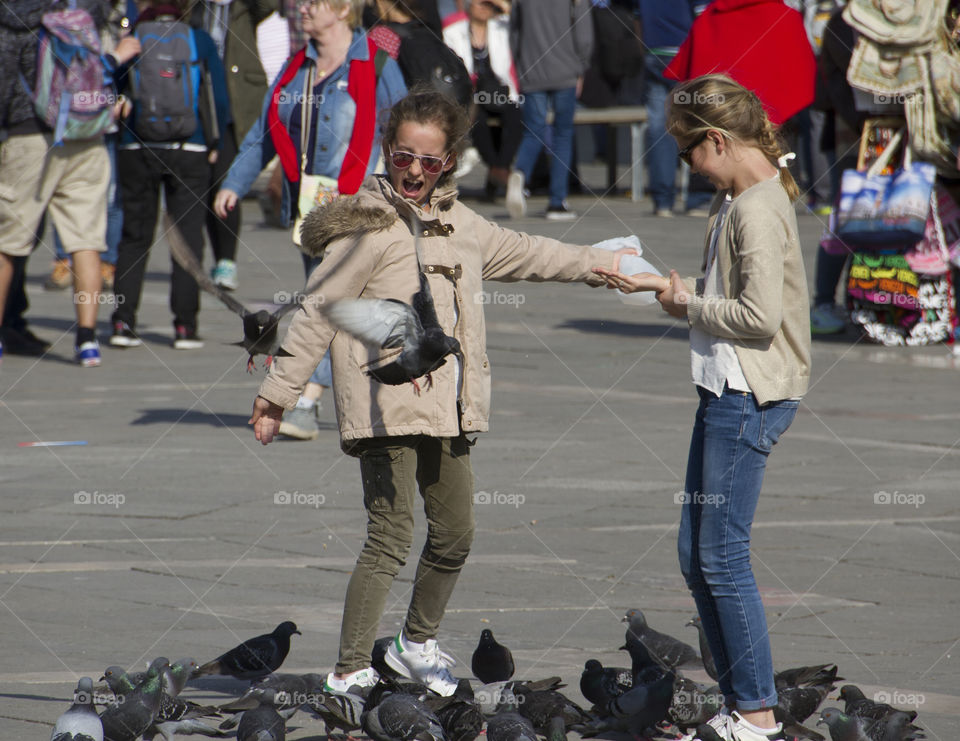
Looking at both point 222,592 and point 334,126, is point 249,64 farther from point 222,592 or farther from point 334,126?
point 222,592

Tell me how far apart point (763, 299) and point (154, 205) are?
22.3ft

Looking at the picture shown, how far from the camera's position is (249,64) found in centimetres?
1164

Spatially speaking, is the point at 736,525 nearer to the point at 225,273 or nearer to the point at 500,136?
the point at 225,273

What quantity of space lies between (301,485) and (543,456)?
48.3 inches

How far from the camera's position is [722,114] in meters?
3.62

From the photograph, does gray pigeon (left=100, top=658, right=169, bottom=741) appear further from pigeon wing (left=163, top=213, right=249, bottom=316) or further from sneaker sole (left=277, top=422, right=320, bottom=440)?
sneaker sole (left=277, top=422, right=320, bottom=440)

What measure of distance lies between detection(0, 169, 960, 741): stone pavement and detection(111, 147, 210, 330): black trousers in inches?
15.2

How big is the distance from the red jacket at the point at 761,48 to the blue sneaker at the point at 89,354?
4.10 metres

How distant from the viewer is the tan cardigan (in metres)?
3.54
